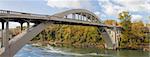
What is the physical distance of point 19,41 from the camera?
32.7 metres

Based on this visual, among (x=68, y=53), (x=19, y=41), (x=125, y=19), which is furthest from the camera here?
(x=125, y=19)

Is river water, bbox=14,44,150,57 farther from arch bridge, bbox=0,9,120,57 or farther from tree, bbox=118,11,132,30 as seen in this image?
tree, bbox=118,11,132,30

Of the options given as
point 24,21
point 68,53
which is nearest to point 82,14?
point 68,53

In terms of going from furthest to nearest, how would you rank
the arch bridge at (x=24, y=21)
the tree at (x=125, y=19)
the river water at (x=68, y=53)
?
the tree at (x=125, y=19), the river water at (x=68, y=53), the arch bridge at (x=24, y=21)

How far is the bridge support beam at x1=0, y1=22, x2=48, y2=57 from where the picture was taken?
99.6 ft

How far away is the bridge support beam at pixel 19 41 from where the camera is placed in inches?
1195

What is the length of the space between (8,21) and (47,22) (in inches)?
357

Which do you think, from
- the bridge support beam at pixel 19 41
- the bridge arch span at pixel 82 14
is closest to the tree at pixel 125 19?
the bridge arch span at pixel 82 14

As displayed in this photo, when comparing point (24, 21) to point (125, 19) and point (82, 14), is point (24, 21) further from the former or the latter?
point (125, 19)

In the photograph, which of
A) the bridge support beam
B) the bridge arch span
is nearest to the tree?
the bridge arch span

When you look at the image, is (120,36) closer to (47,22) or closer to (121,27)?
(121,27)

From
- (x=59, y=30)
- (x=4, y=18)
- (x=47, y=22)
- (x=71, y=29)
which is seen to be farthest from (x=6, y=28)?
(x=59, y=30)

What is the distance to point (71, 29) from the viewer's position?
78.4 metres

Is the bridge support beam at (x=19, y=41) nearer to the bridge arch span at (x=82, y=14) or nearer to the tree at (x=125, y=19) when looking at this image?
the bridge arch span at (x=82, y=14)
